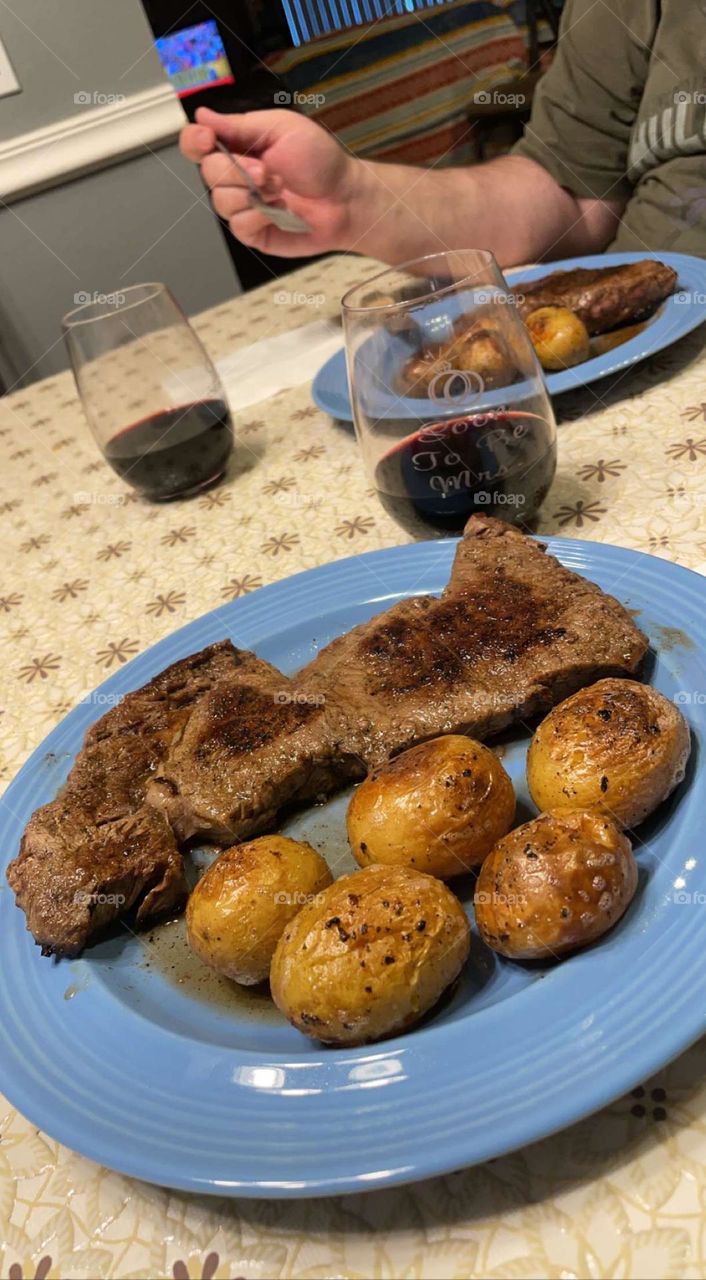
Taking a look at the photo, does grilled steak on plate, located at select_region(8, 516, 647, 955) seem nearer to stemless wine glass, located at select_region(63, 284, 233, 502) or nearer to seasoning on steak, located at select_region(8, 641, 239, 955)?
seasoning on steak, located at select_region(8, 641, 239, 955)

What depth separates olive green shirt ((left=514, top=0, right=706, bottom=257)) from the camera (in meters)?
2.23

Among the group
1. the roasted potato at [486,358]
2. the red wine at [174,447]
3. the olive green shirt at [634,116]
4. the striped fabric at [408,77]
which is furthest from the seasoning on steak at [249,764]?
the striped fabric at [408,77]

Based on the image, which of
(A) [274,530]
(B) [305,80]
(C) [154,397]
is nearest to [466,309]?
(A) [274,530]

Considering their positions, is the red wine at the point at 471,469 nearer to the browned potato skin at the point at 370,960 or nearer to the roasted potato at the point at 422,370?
the roasted potato at the point at 422,370

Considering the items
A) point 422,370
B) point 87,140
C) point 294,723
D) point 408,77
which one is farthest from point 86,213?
point 294,723

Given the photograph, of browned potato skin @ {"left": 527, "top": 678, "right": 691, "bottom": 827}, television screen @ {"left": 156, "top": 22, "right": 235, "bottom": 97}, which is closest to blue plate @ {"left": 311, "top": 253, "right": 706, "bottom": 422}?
browned potato skin @ {"left": 527, "top": 678, "right": 691, "bottom": 827}

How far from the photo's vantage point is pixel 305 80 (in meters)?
6.13

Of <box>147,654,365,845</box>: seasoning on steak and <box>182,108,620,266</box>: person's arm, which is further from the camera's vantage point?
<box>182,108,620,266</box>: person's arm

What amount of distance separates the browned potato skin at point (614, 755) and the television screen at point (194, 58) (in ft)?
17.7

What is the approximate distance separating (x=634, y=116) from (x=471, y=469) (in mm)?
1700

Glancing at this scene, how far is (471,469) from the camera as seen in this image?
141cm

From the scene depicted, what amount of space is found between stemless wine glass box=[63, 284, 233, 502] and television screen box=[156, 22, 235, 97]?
4076mm

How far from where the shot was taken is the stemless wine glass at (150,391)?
1.91 metres

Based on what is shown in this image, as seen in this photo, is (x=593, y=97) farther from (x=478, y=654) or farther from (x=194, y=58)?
(x=194, y=58)
